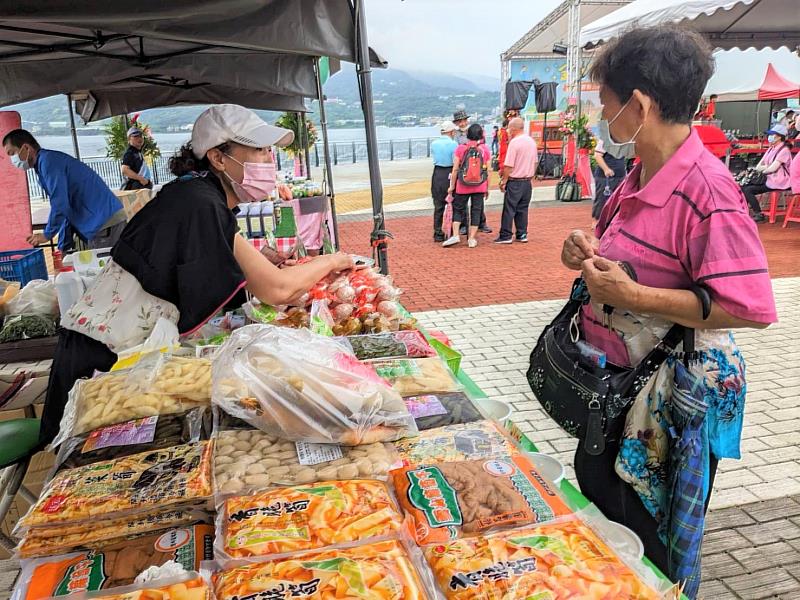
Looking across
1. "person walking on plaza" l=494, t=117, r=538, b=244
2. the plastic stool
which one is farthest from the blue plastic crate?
the plastic stool

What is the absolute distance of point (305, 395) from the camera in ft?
4.97

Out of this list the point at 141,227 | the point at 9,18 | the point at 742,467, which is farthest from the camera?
the point at 742,467

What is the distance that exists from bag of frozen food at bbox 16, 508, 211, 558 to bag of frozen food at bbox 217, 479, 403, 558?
13cm

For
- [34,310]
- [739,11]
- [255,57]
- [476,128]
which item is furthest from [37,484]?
[739,11]

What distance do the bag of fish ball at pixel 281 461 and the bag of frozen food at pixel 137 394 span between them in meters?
0.28

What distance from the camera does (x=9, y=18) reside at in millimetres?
2338

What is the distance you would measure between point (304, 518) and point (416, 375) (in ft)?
2.55

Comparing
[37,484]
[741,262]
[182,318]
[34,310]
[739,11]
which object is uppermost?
[739,11]

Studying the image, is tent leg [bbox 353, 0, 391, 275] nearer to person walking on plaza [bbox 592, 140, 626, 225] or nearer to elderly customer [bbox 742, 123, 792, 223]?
person walking on plaza [bbox 592, 140, 626, 225]

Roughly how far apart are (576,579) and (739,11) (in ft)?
34.0

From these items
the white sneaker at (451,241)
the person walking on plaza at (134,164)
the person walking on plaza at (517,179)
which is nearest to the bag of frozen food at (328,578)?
the white sneaker at (451,241)

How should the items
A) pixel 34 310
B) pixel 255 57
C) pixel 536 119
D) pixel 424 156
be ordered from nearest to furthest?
pixel 34 310 < pixel 255 57 < pixel 536 119 < pixel 424 156

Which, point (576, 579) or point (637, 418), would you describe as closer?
point (576, 579)

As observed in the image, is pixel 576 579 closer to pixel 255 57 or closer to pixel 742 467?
pixel 742 467
